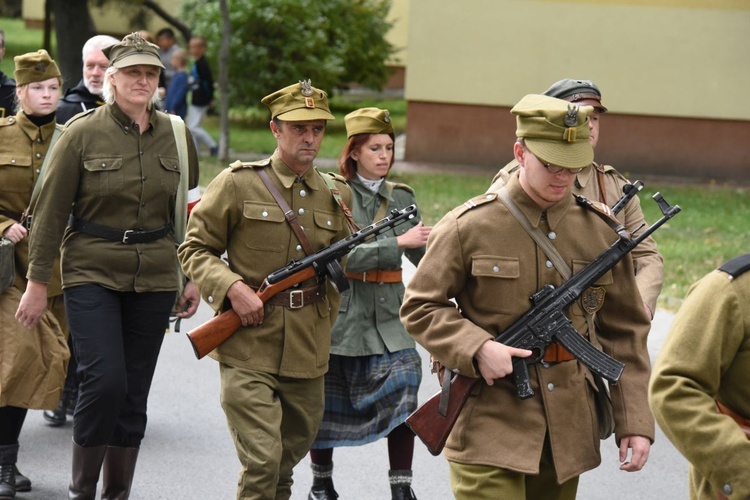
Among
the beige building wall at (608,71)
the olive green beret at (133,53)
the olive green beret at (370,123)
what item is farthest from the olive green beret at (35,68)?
the beige building wall at (608,71)

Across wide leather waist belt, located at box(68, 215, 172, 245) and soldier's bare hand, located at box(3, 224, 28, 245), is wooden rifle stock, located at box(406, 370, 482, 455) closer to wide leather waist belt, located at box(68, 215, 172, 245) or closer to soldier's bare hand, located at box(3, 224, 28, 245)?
wide leather waist belt, located at box(68, 215, 172, 245)

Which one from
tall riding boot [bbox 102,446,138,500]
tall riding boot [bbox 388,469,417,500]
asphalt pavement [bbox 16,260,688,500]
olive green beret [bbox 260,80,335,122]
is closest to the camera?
olive green beret [bbox 260,80,335,122]

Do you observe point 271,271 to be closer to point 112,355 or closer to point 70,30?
point 112,355

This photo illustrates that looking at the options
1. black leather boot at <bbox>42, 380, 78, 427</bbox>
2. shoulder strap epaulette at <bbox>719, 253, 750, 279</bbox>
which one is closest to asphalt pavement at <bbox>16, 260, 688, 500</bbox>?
black leather boot at <bbox>42, 380, 78, 427</bbox>

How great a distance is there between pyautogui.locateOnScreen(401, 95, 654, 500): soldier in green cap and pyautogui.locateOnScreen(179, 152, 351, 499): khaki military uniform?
1.17m

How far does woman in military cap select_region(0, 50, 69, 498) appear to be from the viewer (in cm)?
629

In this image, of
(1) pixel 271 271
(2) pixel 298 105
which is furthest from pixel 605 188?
(1) pixel 271 271

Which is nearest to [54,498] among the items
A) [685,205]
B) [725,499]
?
[725,499]

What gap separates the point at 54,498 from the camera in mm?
6359

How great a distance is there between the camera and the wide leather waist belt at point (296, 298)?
5.39 meters

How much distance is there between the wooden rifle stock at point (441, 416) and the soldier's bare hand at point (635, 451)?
0.55 m

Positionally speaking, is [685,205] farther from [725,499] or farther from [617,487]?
[725,499]

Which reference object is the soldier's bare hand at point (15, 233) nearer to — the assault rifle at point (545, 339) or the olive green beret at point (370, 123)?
the olive green beret at point (370, 123)

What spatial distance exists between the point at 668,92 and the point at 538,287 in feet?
51.6
